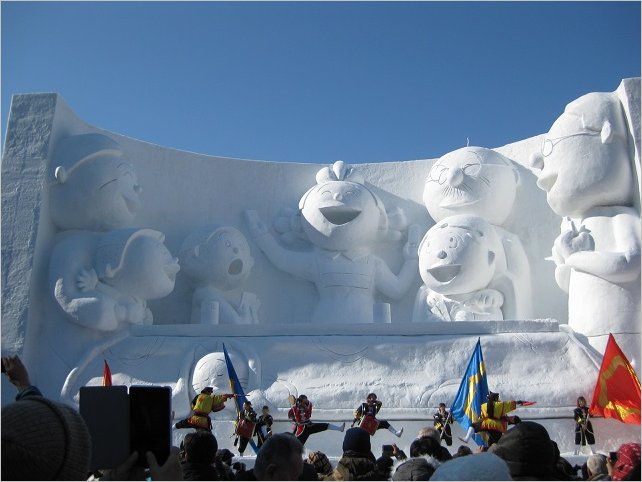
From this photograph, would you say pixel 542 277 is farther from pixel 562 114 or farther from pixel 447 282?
pixel 562 114

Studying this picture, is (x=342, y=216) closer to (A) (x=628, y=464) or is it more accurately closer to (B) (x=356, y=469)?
(B) (x=356, y=469)

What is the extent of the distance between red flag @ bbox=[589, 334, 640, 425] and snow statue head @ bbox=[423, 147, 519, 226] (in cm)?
234

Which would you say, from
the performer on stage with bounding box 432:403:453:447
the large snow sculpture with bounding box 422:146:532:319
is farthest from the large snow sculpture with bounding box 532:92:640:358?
the performer on stage with bounding box 432:403:453:447

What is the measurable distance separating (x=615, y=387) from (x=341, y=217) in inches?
133

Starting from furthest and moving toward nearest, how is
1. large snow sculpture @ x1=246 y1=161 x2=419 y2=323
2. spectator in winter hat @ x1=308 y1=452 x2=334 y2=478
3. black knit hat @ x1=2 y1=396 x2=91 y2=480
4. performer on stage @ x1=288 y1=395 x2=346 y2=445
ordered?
large snow sculpture @ x1=246 y1=161 x2=419 y2=323
performer on stage @ x1=288 y1=395 x2=346 y2=445
spectator in winter hat @ x1=308 y1=452 x2=334 y2=478
black knit hat @ x1=2 y1=396 x2=91 y2=480

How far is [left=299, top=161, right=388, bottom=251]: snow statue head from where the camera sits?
8.39 meters

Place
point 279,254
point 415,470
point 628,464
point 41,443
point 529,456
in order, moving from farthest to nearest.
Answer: point 279,254 → point 628,464 → point 415,470 → point 529,456 → point 41,443

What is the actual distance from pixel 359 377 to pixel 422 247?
182cm

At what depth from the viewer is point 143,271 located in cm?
766

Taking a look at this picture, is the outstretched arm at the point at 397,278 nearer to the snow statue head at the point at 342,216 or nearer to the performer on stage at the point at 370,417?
the snow statue head at the point at 342,216

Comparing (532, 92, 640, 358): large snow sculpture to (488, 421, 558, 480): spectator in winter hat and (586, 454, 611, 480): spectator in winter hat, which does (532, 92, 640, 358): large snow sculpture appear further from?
(488, 421, 558, 480): spectator in winter hat

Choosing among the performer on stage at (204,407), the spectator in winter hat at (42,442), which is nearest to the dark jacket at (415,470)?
the spectator in winter hat at (42,442)

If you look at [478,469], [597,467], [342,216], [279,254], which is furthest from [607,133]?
[478,469]

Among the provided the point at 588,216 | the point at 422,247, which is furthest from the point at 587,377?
the point at 422,247
